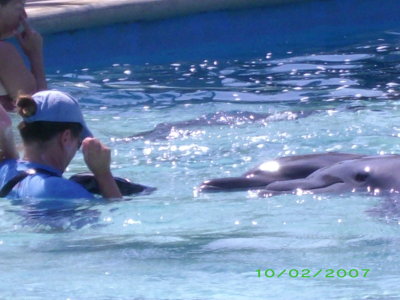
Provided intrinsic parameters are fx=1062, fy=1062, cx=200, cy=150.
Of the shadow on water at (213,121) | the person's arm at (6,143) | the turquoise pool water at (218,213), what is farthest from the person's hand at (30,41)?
the person's arm at (6,143)

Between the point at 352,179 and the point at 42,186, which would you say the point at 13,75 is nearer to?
the point at 42,186

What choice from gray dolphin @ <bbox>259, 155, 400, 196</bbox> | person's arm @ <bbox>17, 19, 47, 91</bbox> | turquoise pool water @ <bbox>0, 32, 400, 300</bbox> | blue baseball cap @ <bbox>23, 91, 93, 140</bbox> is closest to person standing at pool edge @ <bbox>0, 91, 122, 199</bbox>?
blue baseball cap @ <bbox>23, 91, 93, 140</bbox>

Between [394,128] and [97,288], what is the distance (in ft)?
12.1

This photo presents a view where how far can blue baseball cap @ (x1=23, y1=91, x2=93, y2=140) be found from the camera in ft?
14.7

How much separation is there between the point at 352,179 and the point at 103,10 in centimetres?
547

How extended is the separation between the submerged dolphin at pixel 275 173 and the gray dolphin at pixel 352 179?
120 mm

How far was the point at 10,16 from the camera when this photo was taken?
6512mm

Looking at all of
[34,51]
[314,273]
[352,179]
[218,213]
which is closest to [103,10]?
[34,51]

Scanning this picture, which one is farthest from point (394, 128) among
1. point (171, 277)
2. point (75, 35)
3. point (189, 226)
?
point (75, 35)

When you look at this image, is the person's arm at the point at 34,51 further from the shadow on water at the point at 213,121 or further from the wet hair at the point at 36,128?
the wet hair at the point at 36,128

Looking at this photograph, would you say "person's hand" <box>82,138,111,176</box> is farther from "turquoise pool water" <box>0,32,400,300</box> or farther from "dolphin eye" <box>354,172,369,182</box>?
"dolphin eye" <box>354,172,369,182</box>

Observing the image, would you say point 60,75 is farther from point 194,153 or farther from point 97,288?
point 97,288

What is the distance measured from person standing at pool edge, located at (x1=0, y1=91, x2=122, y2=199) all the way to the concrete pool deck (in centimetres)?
485

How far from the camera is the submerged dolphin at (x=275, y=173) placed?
4.89m
